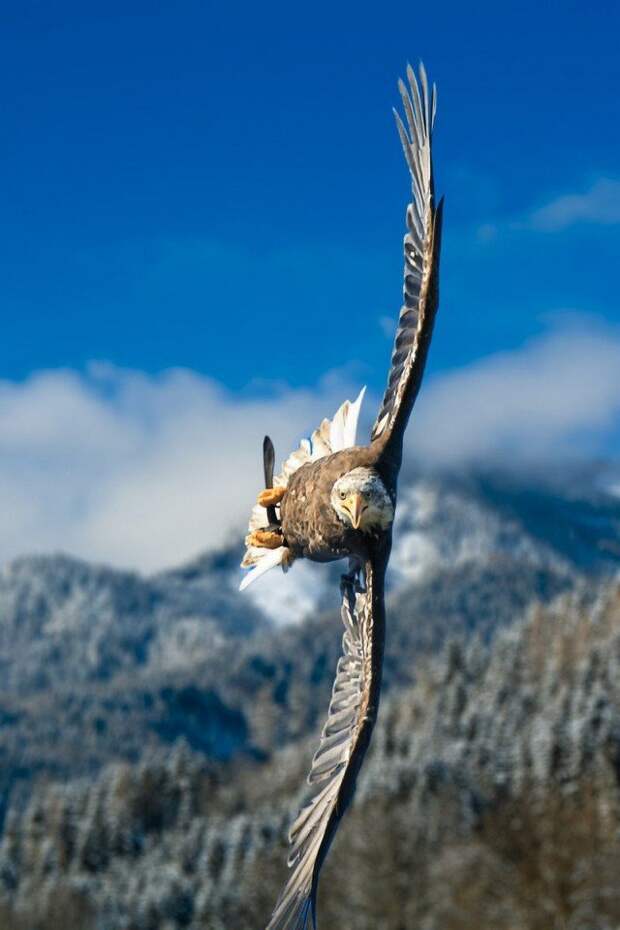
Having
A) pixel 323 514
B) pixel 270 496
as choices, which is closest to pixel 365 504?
pixel 323 514

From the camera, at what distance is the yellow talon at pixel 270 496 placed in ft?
21.2

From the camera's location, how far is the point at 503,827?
178 feet

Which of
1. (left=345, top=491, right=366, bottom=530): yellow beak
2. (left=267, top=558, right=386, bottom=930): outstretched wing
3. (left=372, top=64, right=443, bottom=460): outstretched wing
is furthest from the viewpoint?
(left=372, top=64, right=443, bottom=460): outstretched wing

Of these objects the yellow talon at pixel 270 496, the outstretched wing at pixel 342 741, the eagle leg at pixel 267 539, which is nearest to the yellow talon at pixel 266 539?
the eagle leg at pixel 267 539

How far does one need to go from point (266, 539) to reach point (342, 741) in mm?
915

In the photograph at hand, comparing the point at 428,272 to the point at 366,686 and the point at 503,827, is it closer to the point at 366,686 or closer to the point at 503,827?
the point at 366,686

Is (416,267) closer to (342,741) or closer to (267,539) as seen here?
(267,539)

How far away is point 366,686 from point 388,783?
63.7m

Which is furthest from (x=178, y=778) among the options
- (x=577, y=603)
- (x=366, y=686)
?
(x=366, y=686)

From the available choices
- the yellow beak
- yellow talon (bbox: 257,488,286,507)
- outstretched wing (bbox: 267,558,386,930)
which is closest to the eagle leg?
yellow talon (bbox: 257,488,286,507)

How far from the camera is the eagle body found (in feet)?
18.2

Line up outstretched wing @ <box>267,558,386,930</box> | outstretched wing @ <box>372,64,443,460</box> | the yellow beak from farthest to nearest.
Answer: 1. outstretched wing @ <box>372,64,443,460</box>
2. outstretched wing @ <box>267,558,386,930</box>
3. the yellow beak

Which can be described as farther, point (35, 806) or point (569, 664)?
point (569, 664)

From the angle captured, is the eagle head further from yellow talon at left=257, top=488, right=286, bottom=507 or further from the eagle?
yellow talon at left=257, top=488, right=286, bottom=507
